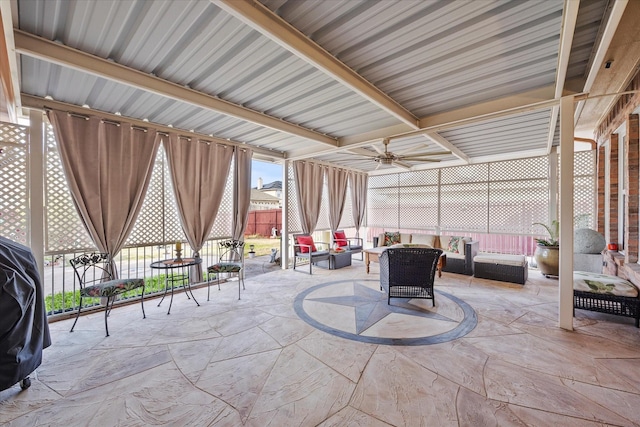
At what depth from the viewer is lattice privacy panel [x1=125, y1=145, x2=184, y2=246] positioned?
4066 millimetres

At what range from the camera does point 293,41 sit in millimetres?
1961

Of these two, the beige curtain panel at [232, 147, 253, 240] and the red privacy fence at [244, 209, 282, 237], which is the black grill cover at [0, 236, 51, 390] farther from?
the red privacy fence at [244, 209, 282, 237]

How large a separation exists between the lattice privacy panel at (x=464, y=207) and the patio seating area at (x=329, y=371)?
11.4 ft

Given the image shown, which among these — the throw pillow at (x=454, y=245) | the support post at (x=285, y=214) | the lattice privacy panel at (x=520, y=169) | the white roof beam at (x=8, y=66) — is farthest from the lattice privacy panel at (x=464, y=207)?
the white roof beam at (x=8, y=66)

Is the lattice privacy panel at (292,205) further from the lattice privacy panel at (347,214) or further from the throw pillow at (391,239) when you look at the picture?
the throw pillow at (391,239)

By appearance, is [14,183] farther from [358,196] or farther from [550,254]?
[550,254]

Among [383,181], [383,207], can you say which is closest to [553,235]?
[383,207]

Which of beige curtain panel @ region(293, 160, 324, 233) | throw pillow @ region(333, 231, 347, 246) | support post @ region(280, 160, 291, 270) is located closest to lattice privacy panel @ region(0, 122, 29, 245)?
support post @ region(280, 160, 291, 270)

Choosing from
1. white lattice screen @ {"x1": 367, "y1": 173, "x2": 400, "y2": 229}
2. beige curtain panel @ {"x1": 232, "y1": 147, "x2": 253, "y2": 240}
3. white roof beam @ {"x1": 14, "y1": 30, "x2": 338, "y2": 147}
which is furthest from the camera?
white lattice screen @ {"x1": 367, "y1": 173, "x2": 400, "y2": 229}

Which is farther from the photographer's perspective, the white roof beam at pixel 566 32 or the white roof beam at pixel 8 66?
the white roof beam at pixel 8 66

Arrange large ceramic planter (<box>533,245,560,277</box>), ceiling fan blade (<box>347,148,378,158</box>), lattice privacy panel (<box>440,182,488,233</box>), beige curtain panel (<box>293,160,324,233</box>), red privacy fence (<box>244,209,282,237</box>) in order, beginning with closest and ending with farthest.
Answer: large ceramic planter (<box>533,245,560,277</box>), ceiling fan blade (<box>347,148,378,158</box>), beige curtain panel (<box>293,160,324,233</box>), lattice privacy panel (<box>440,182,488,233</box>), red privacy fence (<box>244,209,282,237</box>)

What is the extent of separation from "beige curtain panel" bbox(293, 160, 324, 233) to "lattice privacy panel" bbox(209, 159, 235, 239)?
1.72m

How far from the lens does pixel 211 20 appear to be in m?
1.87

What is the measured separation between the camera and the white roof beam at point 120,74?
6.72 feet
